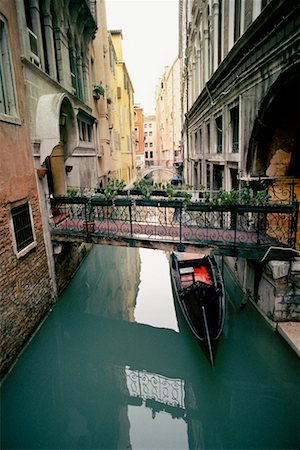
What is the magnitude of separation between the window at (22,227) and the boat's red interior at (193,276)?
4.17 meters

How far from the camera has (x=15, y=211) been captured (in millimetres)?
6551

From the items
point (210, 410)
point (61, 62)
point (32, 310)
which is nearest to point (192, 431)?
point (210, 410)

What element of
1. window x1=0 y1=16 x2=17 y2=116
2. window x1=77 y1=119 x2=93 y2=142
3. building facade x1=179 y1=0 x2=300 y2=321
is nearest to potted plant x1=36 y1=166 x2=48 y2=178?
window x1=0 y1=16 x2=17 y2=116

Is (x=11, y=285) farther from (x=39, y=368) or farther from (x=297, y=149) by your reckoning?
(x=297, y=149)

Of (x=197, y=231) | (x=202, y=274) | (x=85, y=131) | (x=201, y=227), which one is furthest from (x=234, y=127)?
(x=85, y=131)

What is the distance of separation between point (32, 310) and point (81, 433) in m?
3.12

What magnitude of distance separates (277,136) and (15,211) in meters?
6.69

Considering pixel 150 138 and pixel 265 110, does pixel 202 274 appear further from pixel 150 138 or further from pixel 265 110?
pixel 150 138

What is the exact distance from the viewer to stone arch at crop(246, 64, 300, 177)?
6.57 meters

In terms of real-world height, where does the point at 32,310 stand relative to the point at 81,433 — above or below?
above

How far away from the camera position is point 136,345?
728 centimetres

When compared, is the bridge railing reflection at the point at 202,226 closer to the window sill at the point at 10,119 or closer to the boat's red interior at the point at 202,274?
the boat's red interior at the point at 202,274

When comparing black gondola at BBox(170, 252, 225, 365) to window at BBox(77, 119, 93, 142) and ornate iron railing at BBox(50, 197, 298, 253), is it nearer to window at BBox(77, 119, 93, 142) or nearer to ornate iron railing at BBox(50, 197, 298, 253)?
ornate iron railing at BBox(50, 197, 298, 253)

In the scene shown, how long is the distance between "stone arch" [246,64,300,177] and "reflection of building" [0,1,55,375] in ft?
19.0
